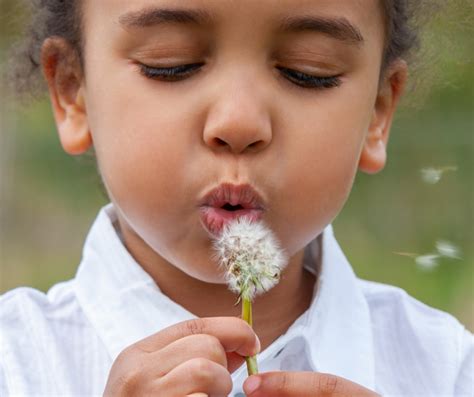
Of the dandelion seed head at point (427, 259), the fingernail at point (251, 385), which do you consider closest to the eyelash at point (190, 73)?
the fingernail at point (251, 385)

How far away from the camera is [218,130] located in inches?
60.4

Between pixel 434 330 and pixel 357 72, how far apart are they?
558 mm

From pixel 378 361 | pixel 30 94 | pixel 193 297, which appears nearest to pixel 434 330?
pixel 378 361

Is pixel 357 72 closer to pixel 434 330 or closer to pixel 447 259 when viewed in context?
pixel 434 330

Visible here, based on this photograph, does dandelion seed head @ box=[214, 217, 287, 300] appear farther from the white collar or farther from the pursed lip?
the white collar

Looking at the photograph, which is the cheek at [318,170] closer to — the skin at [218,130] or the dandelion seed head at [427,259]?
the skin at [218,130]

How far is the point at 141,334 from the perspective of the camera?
1.77 m

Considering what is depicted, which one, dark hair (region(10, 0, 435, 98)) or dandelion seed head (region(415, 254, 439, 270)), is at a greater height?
dark hair (region(10, 0, 435, 98))

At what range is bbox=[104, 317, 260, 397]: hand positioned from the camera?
4.57ft

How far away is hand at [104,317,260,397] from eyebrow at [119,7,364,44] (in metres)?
0.44

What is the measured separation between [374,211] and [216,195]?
238cm

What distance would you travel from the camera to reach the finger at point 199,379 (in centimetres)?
139

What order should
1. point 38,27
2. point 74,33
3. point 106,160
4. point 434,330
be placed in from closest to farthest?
point 106,160
point 74,33
point 434,330
point 38,27

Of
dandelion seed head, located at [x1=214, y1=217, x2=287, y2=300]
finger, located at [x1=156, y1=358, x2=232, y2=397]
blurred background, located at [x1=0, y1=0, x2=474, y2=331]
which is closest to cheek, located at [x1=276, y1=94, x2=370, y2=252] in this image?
Answer: dandelion seed head, located at [x1=214, y1=217, x2=287, y2=300]
